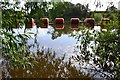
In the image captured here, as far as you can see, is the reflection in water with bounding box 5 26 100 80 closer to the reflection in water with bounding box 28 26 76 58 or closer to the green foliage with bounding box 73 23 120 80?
the reflection in water with bounding box 28 26 76 58

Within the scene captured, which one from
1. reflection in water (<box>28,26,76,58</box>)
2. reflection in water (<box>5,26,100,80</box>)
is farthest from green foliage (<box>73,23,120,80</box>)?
reflection in water (<box>28,26,76,58</box>)

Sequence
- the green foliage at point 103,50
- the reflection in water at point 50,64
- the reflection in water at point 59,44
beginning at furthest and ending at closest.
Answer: the reflection in water at point 59,44 → the reflection in water at point 50,64 → the green foliage at point 103,50

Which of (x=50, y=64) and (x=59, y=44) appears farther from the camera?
(x=59, y=44)

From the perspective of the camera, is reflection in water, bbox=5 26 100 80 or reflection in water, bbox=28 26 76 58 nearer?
reflection in water, bbox=5 26 100 80

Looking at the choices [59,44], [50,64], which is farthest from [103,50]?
[59,44]

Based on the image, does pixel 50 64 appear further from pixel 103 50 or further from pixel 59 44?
pixel 103 50

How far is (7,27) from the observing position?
125 cm

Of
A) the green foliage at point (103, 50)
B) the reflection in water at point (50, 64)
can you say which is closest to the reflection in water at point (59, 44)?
the reflection in water at point (50, 64)

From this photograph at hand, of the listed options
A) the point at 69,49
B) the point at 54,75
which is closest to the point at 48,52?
the point at 69,49

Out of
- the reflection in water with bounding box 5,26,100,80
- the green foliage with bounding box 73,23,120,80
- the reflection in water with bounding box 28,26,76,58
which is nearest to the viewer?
the green foliage with bounding box 73,23,120,80

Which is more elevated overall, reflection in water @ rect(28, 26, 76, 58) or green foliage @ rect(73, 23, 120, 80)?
green foliage @ rect(73, 23, 120, 80)

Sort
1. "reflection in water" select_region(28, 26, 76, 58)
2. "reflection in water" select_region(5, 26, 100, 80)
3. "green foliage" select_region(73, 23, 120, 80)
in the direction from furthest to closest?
"reflection in water" select_region(28, 26, 76, 58) → "reflection in water" select_region(5, 26, 100, 80) → "green foliage" select_region(73, 23, 120, 80)

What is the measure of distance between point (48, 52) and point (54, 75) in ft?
1.54

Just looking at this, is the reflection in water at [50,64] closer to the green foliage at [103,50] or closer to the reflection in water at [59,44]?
the reflection in water at [59,44]
